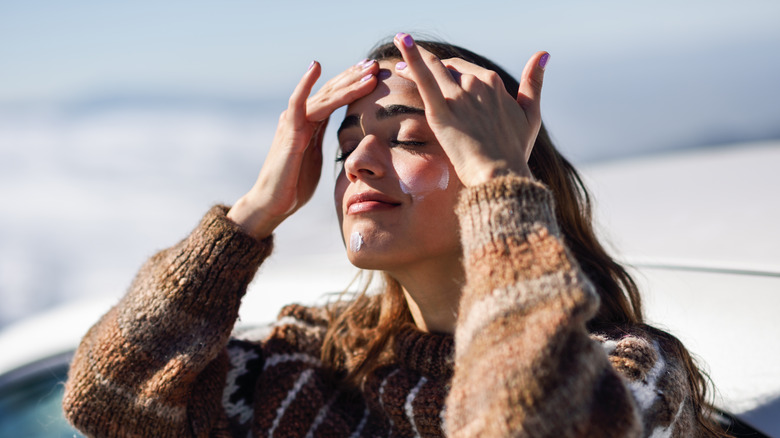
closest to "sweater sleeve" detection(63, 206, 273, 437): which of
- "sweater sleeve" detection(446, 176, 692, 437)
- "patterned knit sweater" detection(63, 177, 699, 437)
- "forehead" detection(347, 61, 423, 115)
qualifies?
"patterned knit sweater" detection(63, 177, 699, 437)

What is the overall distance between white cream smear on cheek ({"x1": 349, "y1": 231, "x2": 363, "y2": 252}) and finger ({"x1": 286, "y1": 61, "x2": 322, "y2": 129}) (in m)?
0.45

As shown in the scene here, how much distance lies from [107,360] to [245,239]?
0.47 m

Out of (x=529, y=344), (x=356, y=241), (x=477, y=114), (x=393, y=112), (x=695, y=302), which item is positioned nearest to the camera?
(x=529, y=344)

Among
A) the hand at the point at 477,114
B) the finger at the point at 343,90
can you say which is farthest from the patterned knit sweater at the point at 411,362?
the finger at the point at 343,90

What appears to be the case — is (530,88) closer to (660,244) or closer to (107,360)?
(107,360)

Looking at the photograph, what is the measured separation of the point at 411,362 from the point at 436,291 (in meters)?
0.20

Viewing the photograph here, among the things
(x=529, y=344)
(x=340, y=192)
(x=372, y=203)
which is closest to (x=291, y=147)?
(x=340, y=192)

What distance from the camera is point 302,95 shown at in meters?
1.94

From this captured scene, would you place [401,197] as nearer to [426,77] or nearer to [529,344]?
[426,77]

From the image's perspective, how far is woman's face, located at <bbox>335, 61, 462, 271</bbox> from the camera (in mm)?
1653

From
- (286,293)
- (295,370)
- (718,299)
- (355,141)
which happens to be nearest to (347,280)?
(286,293)

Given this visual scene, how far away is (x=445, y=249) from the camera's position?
5.54ft

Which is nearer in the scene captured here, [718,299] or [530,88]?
[530,88]

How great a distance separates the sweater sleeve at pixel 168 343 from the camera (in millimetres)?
1784
